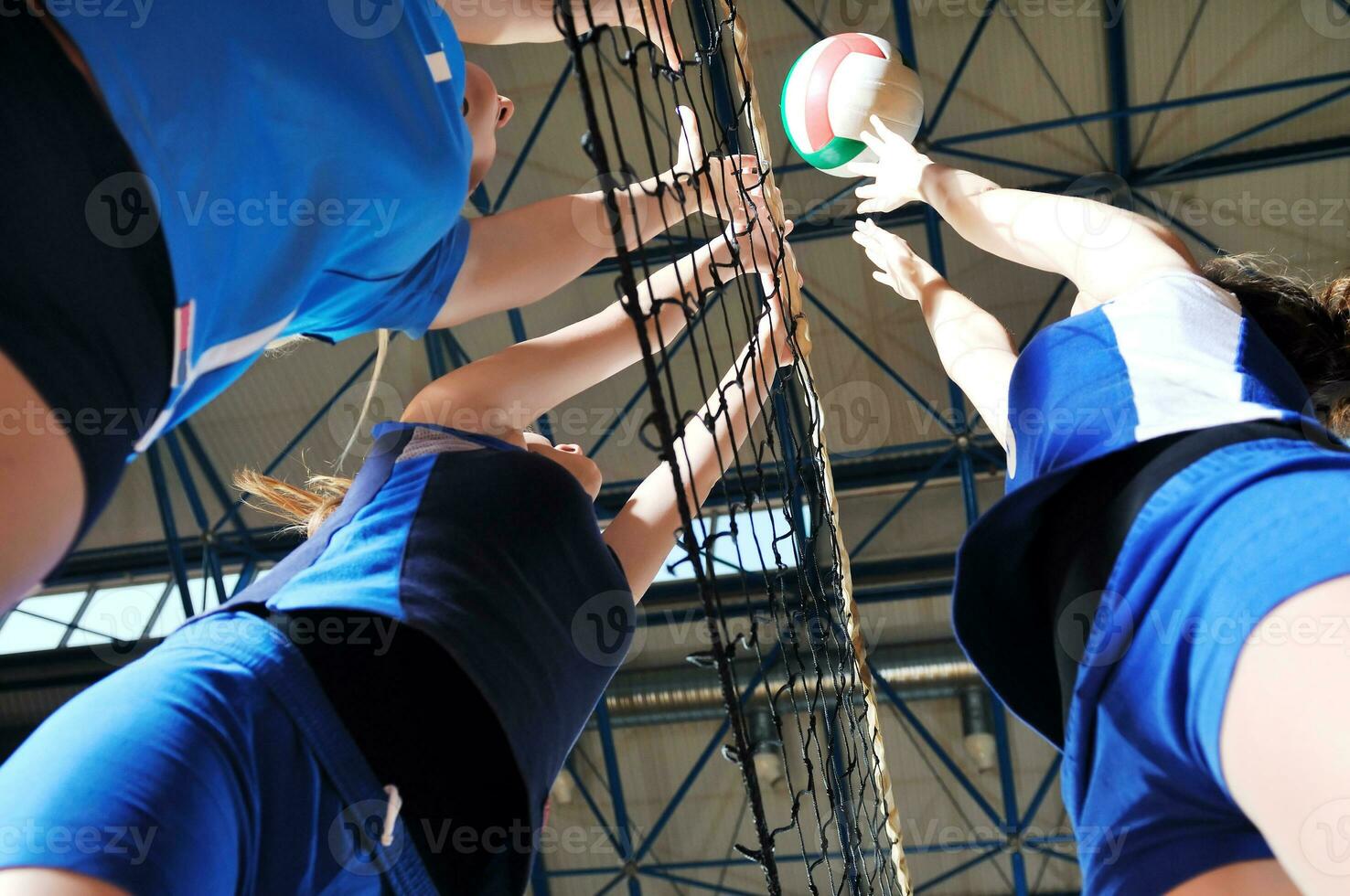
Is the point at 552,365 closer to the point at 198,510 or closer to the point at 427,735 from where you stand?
the point at 427,735

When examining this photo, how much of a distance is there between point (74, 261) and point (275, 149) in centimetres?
24

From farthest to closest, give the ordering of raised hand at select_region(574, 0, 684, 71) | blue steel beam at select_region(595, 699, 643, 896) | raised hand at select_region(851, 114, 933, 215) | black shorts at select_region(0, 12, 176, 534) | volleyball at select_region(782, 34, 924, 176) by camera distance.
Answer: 1. blue steel beam at select_region(595, 699, 643, 896)
2. volleyball at select_region(782, 34, 924, 176)
3. raised hand at select_region(851, 114, 933, 215)
4. raised hand at select_region(574, 0, 684, 71)
5. black shorts at select_region(0, 12, 176, 534)

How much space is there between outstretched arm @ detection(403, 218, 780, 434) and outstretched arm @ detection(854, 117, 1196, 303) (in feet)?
1.34

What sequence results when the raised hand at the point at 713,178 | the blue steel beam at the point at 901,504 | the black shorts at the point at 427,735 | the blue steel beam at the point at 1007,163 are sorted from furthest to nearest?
the blue steel beam at the point at 901,504 → the blue steel beam at the point at 1007,163 → the raised hand at the point at 713,178 → the black shorts at the point at 427,735

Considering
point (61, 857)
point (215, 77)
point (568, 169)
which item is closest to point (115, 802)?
point (61, 857)

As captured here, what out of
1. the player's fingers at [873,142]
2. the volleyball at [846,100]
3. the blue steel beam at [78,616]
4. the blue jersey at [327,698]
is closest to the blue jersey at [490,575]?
the blue jersey at [327,698]

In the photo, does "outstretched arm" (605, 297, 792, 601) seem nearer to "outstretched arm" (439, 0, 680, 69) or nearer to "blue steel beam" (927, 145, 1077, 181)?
Result: "outstretched arm" (439, 0, 680, 69)

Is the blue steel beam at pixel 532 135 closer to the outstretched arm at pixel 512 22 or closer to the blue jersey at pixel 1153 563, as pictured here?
the outstretched arm at pixel 512 22

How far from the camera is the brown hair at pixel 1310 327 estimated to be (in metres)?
1.54

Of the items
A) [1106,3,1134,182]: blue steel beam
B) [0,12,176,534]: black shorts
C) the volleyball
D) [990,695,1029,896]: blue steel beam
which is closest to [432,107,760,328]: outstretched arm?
[0,12,176,534]: black shorts

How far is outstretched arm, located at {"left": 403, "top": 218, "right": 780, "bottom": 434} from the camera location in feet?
4.94

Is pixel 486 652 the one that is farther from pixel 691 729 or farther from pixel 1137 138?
pixel 691 729

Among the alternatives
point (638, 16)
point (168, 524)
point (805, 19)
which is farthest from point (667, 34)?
point (168, 524)

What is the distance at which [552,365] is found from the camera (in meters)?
1.67
